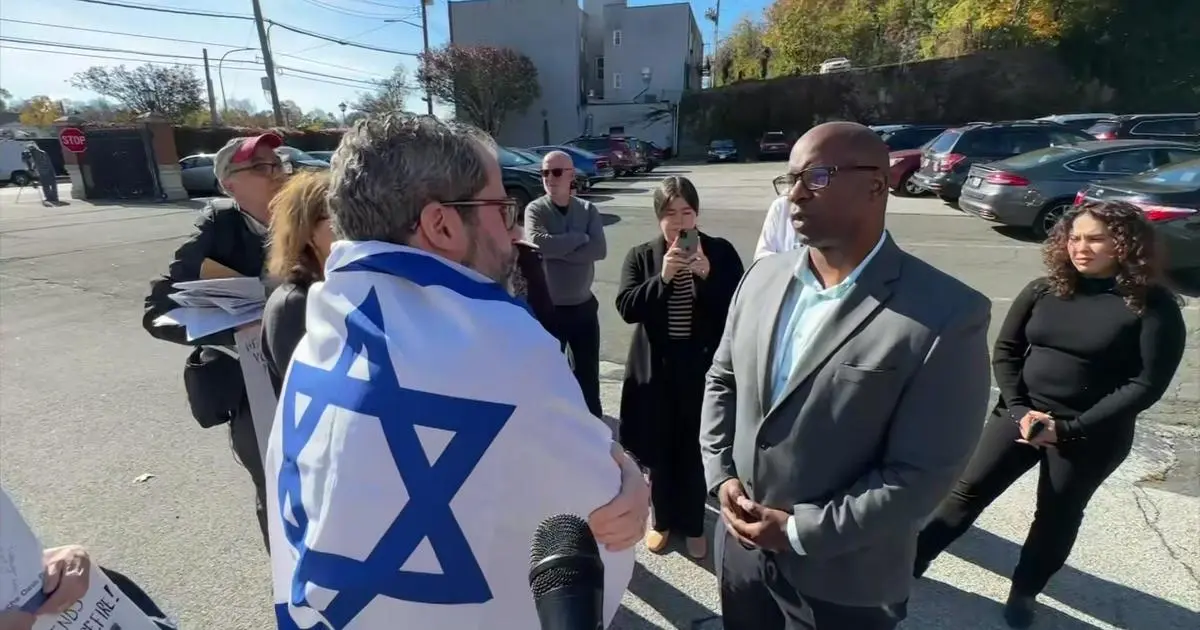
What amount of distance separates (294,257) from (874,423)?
1.63m

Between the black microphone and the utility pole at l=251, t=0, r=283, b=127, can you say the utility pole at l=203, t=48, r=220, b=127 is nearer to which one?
the utility pole at l=251, t=0, r=283, b=127

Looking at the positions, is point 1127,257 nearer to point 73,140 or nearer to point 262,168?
point 262,168

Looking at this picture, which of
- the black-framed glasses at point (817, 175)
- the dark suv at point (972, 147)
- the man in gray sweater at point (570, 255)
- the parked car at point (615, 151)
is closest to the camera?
the black-framed glasses at point (817, 175)

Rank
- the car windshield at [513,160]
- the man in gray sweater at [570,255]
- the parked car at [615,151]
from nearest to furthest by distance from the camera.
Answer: the man in gray sweater at [570,255], the car windshield at [513,160], the parked car at [615,151]

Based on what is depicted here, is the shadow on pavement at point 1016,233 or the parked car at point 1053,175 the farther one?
the shadow on pavement at point 1016,233

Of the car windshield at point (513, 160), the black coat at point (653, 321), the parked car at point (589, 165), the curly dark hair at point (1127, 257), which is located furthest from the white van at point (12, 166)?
the curly dark hair at point (1127, 257)

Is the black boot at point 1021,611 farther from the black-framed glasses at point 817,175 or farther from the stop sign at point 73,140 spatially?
the stop sign at point 73,140

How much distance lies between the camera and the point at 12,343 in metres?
6.25

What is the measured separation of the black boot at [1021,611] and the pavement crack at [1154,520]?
2.59ft

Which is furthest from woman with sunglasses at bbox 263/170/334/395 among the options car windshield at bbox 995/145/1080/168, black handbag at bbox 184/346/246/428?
car windshield at bbox 995/145/1080/168

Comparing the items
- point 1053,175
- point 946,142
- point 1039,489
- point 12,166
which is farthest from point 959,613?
point 12,166

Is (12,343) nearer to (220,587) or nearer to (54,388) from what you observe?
(54,388)

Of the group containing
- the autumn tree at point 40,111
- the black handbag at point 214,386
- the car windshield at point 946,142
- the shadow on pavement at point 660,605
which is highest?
the autumn tree at point 40,111

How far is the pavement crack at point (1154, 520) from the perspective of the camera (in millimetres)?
2734
